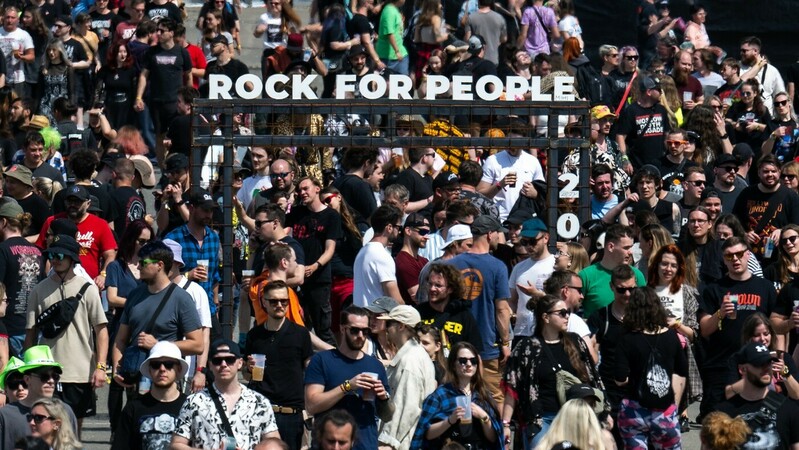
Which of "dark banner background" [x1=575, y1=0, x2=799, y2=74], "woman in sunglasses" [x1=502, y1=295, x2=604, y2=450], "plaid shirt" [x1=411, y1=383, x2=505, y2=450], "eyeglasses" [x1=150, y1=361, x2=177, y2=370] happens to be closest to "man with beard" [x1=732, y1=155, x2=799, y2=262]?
"woman in sunglasses" [x1=502, y1=295, x2=604, y2=450]

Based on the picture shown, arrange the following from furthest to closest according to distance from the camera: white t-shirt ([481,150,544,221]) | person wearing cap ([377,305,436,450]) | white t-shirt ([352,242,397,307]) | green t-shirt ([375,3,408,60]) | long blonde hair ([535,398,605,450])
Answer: green t-shirt ([375,3,408,60]), white t-shirt ([481,150,544,221]), white t-shirt ([352,242,397,307]), person wearing cap ([377,305,436,450]), long blonde hair ([535,398,605,450])

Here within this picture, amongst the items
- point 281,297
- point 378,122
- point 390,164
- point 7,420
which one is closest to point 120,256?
point 281,297

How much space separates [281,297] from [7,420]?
206cm

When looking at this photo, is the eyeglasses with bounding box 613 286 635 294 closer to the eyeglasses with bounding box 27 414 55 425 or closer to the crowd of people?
the crowd of people

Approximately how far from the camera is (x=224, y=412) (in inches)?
392

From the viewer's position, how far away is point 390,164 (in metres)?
17.1

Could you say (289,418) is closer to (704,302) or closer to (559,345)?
(559,345)

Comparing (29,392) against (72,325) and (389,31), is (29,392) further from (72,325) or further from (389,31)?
(389,31)

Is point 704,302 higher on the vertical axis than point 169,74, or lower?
lower

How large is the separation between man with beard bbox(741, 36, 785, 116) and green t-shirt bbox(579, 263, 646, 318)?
9271 mm

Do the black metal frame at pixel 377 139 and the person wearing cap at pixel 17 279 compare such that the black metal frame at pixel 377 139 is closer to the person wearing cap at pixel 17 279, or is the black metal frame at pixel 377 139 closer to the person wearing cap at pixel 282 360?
the person wearing cap at pixel 17 279

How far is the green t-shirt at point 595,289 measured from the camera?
40.7 feet

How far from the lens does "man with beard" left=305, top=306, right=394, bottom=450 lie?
1023 centimetres

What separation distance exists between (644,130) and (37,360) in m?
9.56
